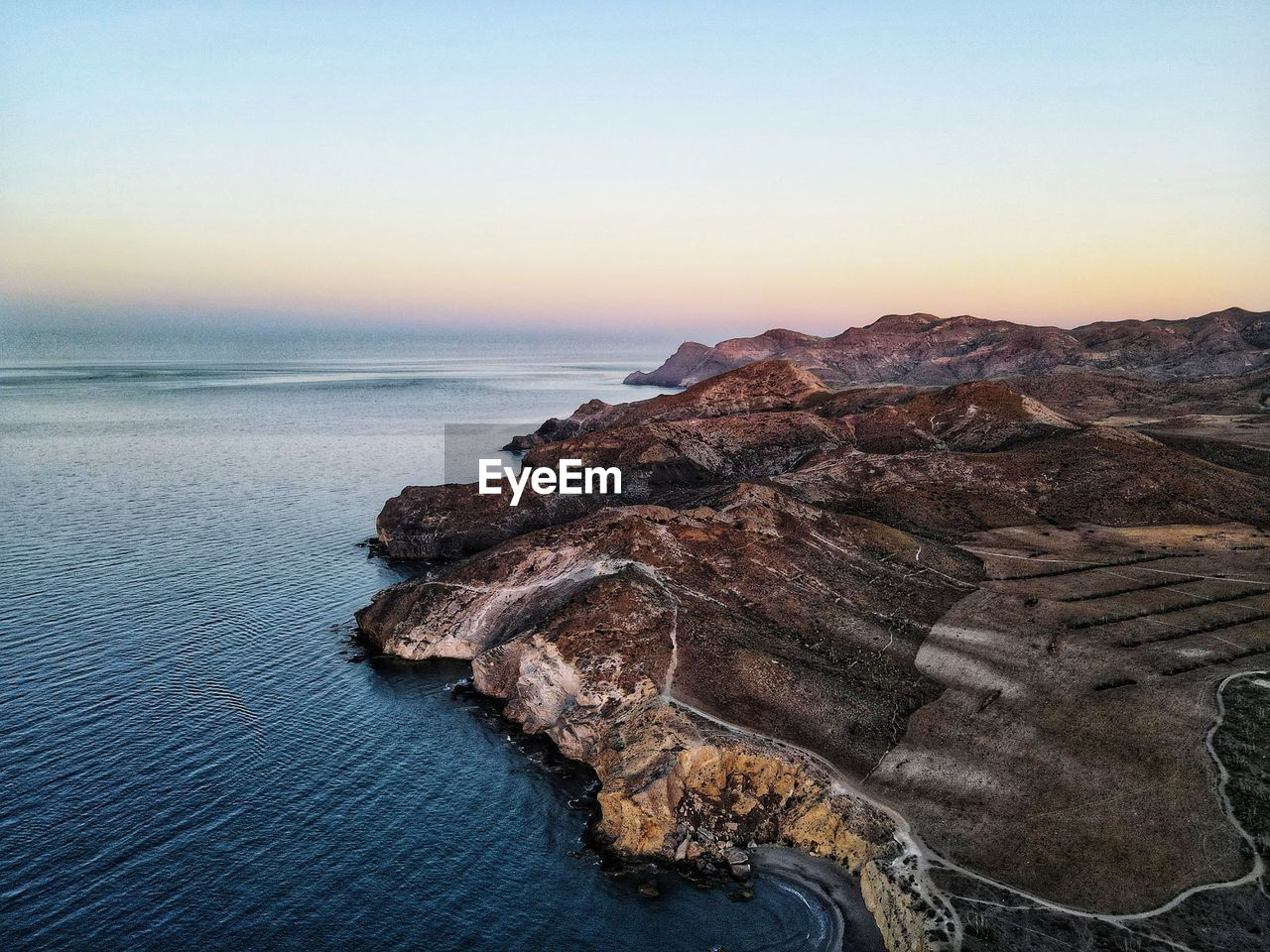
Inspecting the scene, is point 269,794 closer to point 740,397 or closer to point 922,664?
point 922,664

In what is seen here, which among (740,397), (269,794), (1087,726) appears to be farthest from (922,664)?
(740,397)

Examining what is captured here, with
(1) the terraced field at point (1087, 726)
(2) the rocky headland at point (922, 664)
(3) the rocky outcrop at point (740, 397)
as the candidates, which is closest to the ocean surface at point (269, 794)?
(2) the rocky headland at point (922, 664)

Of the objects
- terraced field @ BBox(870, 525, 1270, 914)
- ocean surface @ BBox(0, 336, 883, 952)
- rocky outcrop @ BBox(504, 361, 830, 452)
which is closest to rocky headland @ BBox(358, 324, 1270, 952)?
terraced field @ BBox(870, 525, 1270, 914)

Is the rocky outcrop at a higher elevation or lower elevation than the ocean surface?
higher

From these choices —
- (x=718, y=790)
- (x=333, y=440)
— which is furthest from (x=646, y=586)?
(x=333, y=440)

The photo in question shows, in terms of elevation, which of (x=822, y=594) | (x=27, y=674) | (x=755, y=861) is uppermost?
(x=822, y=594)

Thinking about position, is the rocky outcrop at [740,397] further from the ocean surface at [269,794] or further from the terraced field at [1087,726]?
the ocean surface at [269,794]

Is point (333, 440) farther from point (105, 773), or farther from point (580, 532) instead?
point (105, 773)

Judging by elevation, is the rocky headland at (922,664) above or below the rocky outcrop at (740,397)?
below

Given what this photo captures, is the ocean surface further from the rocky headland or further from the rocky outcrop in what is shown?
the rocky outcrop
